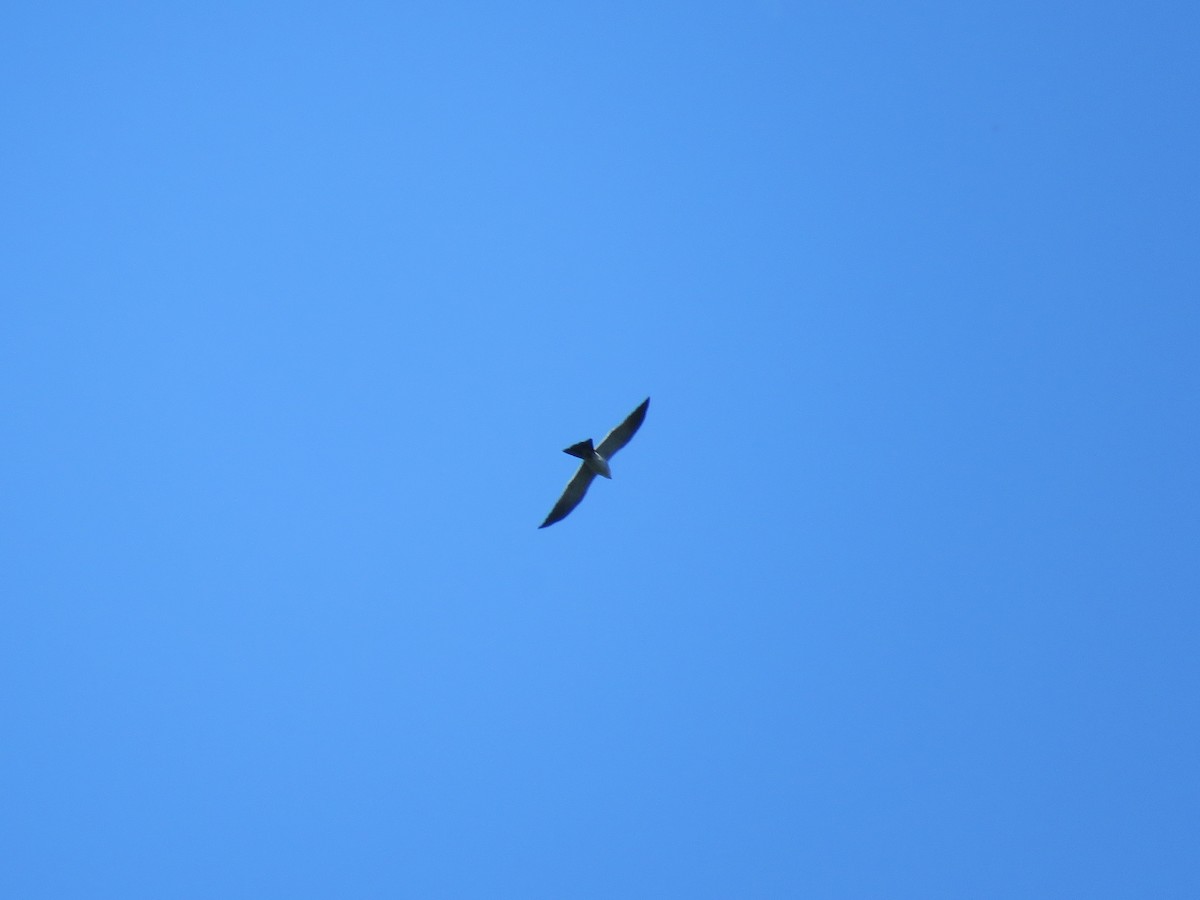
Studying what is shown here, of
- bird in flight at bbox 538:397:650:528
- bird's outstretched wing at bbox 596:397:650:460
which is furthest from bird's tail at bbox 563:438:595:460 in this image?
bird's outstretched wing at bbox 596:397:650:460

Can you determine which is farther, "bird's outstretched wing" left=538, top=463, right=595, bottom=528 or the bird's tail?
"bird's outstretched wing" left=538, top=463, right=595, bottom=528

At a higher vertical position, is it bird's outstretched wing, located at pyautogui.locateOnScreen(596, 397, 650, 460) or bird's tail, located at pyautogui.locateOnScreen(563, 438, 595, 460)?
bird's outstretched wing, located at pyautogui.locateOnScreen(596, 397, 650, 460)

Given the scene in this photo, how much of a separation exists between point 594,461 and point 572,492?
66 cm

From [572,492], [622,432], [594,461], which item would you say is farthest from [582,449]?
[572,492]

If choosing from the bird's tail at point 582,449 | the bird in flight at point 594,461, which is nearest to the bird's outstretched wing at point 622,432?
the bird in flight at point 594,461

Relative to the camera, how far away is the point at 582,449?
87.0ft

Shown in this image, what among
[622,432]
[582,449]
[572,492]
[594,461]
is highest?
[622,432]

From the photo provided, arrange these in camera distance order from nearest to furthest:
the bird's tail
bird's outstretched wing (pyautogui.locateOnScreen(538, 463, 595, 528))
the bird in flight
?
1. the bird's tail
2. the bird in flight
3. bird's outstretched wing (pyautogui.locateOnScreen(538, 463, 595, 528))

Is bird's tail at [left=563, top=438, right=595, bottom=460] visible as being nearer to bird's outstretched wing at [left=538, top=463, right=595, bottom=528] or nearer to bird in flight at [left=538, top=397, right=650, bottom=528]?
bird in flight at [left=538, top=397, right=650, bottom=528]

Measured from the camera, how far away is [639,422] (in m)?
27.0

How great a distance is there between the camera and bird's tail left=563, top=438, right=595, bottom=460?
86.2 ft

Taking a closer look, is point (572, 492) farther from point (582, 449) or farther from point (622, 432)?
point (622, 432)

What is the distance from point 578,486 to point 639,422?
1.37 m

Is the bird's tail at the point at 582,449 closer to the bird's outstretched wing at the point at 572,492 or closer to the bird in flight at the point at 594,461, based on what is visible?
the bird in flight at the point at 594,461
